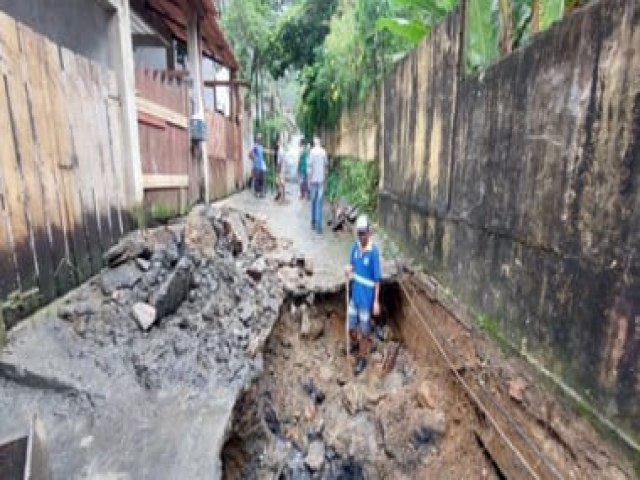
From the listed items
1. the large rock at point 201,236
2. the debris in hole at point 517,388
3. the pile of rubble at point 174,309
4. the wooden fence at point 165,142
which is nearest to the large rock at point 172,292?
the pile of rubble at point 174,309

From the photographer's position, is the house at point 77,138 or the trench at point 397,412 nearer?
the trench at point 397,412

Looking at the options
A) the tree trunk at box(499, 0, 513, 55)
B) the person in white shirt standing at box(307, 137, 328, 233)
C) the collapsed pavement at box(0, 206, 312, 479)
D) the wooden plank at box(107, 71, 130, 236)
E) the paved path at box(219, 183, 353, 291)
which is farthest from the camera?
the person in white shirt standing at box(307, 137, 328, 233)

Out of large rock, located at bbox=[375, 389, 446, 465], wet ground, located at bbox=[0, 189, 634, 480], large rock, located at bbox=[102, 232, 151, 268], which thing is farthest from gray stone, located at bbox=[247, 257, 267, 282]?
large rock, located at bbox=[375, 389, 446, 465]

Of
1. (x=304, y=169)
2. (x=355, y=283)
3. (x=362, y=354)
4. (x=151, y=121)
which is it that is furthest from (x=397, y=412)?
(x=304, y=169)

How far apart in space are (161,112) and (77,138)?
8.85 ft

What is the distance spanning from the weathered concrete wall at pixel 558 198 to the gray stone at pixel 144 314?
3176 millimetres

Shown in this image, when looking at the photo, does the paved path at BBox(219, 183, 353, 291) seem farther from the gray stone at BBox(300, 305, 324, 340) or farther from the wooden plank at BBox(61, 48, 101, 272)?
the wooden plank at BBox(61, 48, 101, 272)

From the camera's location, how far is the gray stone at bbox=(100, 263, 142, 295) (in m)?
4.33

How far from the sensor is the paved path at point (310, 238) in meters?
6.70

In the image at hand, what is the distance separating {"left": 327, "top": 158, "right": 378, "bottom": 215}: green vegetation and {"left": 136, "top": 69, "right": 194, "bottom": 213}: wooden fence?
3888 millimetres

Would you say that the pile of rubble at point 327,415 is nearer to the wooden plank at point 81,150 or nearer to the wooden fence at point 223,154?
the wooden plank at point 81,150

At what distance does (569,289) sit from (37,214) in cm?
416

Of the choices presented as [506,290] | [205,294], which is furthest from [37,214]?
[506,290]

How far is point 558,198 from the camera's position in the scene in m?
2.93
